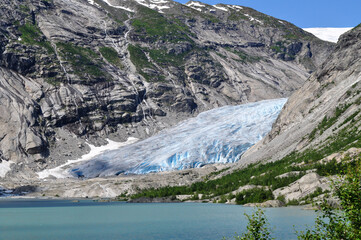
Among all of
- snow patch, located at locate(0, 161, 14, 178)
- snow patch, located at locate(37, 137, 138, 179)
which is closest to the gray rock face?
snow patch, located at locate(37, 137, 138, 179)

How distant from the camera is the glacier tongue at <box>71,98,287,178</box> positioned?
143 m

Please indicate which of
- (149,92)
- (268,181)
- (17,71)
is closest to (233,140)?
(149,92)

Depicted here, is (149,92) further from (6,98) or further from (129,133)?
(6,98)

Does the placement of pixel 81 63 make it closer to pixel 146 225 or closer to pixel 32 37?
pixel 32 37

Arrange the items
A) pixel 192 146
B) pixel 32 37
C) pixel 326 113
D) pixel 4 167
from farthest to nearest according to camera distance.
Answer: pixel 32 37, pixel 192 146, pixel 4 167, pixel 326 113

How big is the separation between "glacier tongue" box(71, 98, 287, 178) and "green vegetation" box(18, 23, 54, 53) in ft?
214

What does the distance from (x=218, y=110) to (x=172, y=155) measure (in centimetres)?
4827

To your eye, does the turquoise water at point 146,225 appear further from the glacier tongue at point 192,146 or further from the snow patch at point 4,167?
the snow patch at point 4,167

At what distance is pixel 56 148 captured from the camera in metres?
158

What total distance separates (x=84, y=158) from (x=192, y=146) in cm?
3942

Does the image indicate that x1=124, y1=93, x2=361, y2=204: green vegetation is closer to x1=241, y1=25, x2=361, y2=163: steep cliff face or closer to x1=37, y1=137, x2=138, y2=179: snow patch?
x1=241, y1=25, x2=361, y2=163: steep cliff face

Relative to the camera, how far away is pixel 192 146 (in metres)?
149

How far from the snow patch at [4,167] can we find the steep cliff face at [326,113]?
77945mm

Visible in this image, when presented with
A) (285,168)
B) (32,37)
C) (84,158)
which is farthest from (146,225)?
(32,37)
